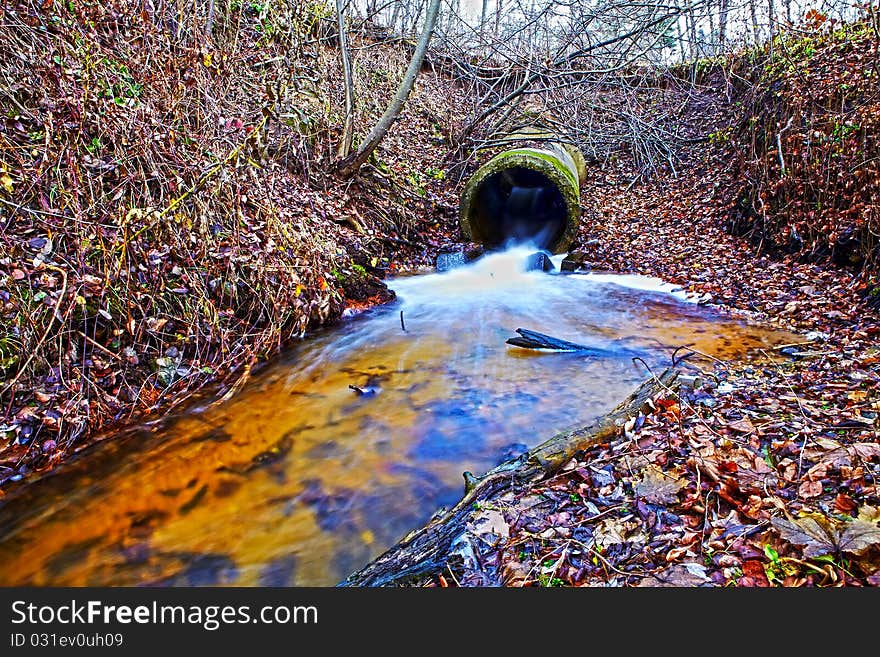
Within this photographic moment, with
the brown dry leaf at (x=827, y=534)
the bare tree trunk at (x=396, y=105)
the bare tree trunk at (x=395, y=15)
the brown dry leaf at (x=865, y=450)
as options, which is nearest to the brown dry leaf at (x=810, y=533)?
the brown dry leaf at (x=827, y=534)

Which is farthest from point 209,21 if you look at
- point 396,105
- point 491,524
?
point 491,524

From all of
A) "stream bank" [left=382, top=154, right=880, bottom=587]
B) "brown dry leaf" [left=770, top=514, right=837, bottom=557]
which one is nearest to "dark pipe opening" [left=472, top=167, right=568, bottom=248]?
"stream bank" [left=382, top=154, right=880, bottom=587]

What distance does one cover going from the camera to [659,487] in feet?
8.36

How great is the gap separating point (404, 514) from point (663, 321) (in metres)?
4.87

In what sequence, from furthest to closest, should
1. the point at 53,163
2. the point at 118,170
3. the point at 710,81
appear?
the point at 710,81
the point at 118,170
the point at 53,163

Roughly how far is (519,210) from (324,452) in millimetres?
9316

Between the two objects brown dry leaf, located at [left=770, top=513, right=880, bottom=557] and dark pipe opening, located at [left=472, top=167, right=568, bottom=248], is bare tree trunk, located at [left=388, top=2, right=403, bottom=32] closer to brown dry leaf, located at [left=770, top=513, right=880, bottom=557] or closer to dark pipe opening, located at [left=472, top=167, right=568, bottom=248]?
dark pipe opening, located at [left=472, top=167, right=568, bottom=248]

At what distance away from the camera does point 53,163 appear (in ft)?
14.0

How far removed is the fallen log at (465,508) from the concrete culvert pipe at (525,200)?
6344mm

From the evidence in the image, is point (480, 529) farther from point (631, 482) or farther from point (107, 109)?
point (107, 109)

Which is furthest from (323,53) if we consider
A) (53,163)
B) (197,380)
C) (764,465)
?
(764,465)

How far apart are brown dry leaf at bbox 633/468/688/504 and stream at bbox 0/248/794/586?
1.28 m

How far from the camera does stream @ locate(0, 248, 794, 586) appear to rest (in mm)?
2910

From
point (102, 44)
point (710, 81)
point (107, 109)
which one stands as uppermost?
point (710, 81)
